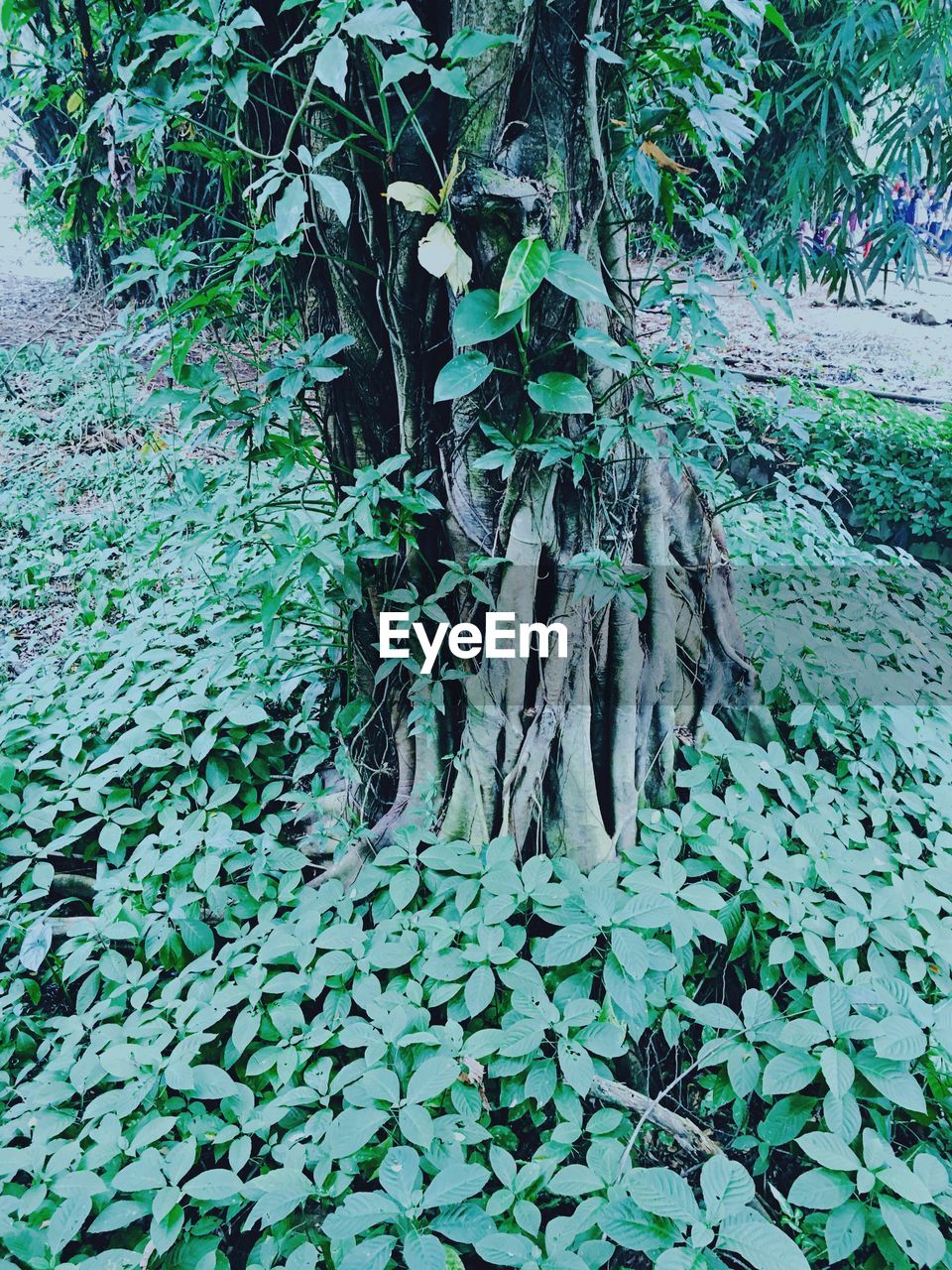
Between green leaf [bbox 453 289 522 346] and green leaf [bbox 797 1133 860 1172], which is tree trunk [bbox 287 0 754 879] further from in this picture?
green leaf [bbox 797 1133 860 1172]

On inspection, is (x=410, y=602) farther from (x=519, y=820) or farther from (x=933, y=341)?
(x=933, y=341)

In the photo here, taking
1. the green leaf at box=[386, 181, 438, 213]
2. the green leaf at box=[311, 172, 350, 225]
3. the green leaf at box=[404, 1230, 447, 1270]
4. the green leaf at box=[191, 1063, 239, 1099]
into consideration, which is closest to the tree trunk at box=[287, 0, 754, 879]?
the green leaf at box=[386, 181, 438, 213]

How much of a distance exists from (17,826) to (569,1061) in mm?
1263

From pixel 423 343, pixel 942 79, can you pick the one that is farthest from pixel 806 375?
pixel 423 343

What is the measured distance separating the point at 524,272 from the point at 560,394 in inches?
8.5

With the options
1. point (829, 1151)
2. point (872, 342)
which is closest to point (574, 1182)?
point (829, 1151)

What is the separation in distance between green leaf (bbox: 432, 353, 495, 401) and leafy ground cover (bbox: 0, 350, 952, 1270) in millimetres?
333

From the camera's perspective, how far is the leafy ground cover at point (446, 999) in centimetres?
100

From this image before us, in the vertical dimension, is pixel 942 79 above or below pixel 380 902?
above

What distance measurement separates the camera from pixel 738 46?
1.66 metres

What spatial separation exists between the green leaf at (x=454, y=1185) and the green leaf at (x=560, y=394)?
1069 millimetres

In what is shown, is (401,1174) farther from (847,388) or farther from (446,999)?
(847,388)

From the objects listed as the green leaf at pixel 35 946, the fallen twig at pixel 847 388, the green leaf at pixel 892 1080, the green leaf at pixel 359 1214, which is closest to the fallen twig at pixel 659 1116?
the green leaf at pixel 892 1080

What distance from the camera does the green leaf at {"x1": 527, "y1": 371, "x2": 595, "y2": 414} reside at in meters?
1.18
